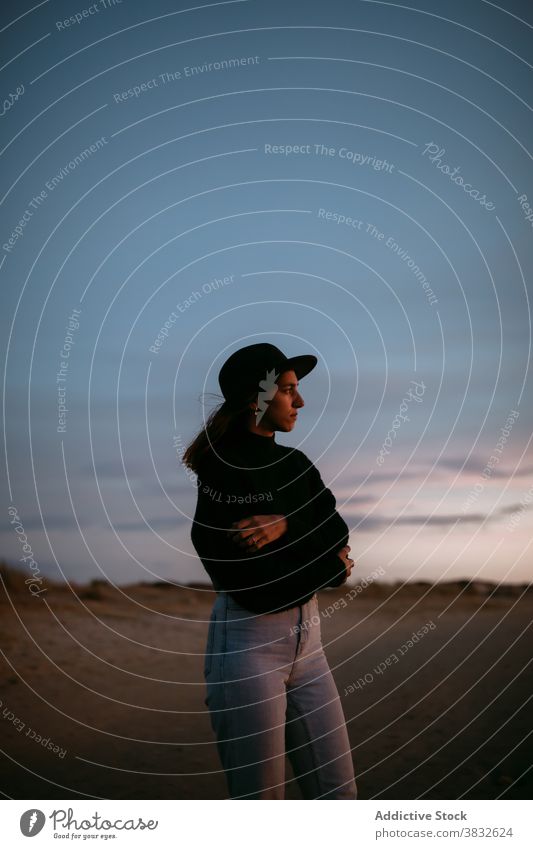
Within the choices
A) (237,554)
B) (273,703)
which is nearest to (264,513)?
(237,554)

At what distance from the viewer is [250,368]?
429cm

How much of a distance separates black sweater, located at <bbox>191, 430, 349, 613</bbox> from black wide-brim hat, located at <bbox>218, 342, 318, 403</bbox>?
235 millimetres

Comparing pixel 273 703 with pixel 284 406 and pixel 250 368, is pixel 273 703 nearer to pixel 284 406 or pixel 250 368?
pixel 284 406

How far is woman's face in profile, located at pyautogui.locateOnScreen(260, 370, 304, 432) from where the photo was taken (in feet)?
14.0

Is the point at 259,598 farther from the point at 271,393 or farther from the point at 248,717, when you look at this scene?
the point at 271,393

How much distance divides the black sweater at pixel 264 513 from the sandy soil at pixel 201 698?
290 centimetres

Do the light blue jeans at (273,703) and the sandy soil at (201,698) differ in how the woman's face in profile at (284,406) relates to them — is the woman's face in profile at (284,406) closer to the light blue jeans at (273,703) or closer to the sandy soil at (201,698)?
the light blue jeans at (273,703)

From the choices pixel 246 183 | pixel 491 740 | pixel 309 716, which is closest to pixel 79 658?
pixel 491 740

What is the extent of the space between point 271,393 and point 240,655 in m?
1.30

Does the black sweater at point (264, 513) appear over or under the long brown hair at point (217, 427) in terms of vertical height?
under

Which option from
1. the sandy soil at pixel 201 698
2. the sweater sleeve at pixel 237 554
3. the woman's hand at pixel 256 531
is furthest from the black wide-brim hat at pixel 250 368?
the sandy soil at pixel 201 698

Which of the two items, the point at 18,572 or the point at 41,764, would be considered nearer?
the point at 41,764

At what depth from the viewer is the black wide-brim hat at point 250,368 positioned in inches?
169
